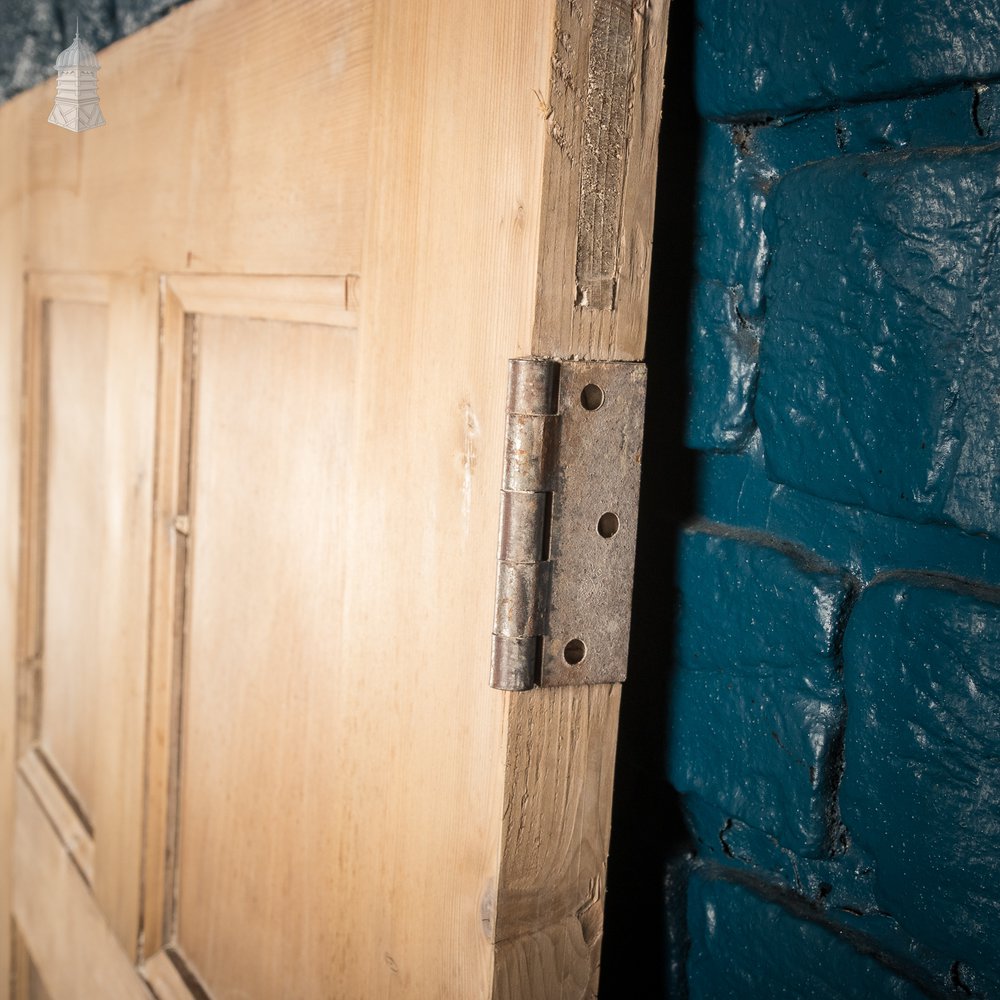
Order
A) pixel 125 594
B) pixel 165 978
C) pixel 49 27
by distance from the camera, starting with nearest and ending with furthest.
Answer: pixel 165 978
pixel 125 594
pixel 49 27

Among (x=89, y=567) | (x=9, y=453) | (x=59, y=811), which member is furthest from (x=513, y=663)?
(x=9, y=453)

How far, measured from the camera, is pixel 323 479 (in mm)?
781

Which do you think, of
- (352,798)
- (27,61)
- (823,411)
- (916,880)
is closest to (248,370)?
(352,798)

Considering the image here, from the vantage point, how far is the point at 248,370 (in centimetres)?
89

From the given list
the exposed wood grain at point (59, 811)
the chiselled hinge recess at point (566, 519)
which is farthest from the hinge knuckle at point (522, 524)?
the exposed wood grain at point (59, 811)

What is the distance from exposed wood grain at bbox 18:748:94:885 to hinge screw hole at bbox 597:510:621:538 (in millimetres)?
876

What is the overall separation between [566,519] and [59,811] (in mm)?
1000

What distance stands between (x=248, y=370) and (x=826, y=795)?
552mm

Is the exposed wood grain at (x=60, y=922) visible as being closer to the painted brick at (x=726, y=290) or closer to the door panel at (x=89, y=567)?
the door panel at (x=89, y=567)

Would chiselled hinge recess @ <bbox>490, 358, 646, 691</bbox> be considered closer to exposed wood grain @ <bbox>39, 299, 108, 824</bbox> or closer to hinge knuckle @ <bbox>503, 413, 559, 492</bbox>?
hinge knuckle @ <bbox>503, 413, 559, 492</bbox>

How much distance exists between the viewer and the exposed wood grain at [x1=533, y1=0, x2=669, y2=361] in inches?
21.6

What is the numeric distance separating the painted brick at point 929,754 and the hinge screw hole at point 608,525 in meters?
0.16

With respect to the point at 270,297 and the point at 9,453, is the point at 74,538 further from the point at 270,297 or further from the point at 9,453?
the point at 270,297

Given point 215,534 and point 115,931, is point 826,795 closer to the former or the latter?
point 215,534
